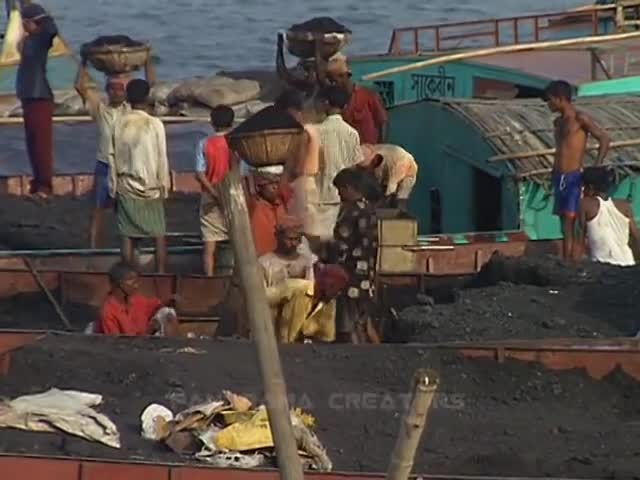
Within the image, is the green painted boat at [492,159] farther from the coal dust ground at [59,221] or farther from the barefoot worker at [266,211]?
the barefoot worker at [266,211]

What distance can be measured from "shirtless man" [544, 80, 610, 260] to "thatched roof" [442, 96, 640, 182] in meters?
1.95

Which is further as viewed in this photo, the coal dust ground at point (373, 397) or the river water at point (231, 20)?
the river water at point (231, 20)

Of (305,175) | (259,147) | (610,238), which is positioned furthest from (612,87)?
(259,147)

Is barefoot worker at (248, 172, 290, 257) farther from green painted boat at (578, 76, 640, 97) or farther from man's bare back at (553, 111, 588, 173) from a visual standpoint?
green painted boat at (578, 76, 640, 97)

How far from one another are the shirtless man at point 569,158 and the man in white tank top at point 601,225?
94mm

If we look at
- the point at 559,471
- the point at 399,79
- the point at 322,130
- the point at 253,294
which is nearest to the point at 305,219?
the point at 322,130

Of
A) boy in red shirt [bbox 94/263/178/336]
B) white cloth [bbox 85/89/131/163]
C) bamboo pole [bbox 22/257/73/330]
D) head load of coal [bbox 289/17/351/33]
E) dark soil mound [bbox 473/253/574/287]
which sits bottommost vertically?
bamboo pole [bbox 22/257/73/330]

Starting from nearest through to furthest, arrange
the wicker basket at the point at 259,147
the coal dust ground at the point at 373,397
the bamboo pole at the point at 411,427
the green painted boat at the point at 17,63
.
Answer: the bamboo pole at the point at 411,427
the wicker basket at the point at 259,147
the coal dust ground at the point at 373,397
the green painted boat at the point at 17,63

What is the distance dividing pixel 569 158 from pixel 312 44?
228cm

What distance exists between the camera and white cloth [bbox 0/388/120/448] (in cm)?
953

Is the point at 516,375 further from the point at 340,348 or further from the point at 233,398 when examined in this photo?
the point at 233,398

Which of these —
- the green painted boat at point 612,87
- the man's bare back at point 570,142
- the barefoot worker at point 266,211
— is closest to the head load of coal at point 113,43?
the barefoot worker at point 266,211

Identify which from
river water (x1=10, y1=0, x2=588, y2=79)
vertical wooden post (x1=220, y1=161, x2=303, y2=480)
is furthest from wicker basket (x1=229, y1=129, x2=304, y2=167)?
river water (x1=10, y1=0, x2=588, y2=79)

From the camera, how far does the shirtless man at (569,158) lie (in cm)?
1308
